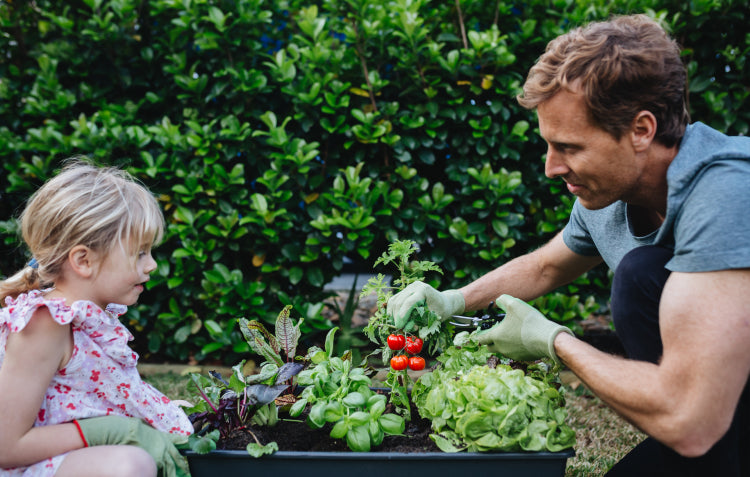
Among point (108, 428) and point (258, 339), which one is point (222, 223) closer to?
point (258, 339)

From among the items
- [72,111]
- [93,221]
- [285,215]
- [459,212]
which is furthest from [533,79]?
[72,111]

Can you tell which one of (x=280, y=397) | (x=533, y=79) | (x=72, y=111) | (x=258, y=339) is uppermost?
(x=533, y=79)

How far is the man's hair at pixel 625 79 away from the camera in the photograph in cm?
150

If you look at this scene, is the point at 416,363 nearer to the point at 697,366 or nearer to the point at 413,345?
the point at 413,345

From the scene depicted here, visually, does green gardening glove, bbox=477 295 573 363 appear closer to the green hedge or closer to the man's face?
the man's face

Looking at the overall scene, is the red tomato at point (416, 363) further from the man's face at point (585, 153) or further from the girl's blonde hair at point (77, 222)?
the girl's blonde hair at point (77, 222)

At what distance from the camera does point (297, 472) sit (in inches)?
57.2

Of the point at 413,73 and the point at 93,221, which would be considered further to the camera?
the point at 413,73

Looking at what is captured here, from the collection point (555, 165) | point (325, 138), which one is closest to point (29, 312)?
point (555, 165)

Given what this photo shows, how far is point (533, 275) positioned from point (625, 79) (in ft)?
2.85

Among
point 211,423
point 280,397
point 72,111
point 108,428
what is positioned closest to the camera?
point 108,428

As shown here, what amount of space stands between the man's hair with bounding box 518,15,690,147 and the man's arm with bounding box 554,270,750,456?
0.43 m

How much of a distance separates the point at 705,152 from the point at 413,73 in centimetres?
171

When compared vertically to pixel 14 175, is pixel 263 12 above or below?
above
